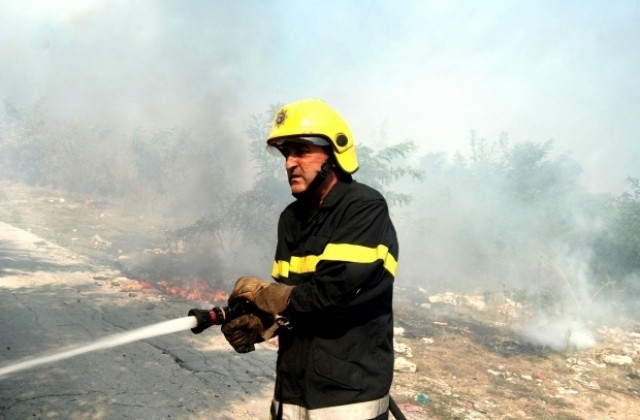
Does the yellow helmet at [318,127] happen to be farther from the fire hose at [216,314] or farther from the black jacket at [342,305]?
the fire hose at [216,314]

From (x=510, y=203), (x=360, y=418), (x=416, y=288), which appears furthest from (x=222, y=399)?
(x=510, y=203)

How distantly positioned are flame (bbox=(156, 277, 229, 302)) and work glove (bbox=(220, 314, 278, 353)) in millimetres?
6800

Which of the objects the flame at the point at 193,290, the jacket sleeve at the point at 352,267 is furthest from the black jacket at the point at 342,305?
the flame at the point at 193,290

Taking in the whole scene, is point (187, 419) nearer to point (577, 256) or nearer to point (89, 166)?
point (577, 256)

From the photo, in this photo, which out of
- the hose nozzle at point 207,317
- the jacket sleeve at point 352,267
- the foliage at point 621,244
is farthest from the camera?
the foliage at point 621,244

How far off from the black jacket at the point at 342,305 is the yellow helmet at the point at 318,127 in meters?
0.16

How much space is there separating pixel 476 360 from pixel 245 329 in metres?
6.64

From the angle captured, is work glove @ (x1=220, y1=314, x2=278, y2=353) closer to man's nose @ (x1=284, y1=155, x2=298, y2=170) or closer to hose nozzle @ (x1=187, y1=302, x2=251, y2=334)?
hose nozzle @ (x1=187, y1=302, x2=251, y2=334)

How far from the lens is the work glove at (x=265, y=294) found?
1.81 m

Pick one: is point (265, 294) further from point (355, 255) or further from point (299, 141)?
point (299, 141)

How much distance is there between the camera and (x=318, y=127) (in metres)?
1.91

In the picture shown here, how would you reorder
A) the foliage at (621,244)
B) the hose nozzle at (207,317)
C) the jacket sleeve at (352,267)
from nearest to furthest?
the jacket sleeve at (352,267), the hose nozzle at (207,317), the foliage at (621,244)

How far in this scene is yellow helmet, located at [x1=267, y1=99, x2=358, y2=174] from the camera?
192cm

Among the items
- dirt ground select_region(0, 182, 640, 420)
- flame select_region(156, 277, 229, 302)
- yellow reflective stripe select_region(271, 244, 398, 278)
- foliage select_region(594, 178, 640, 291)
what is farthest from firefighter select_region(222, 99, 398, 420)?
foliage select_region(594, 178, 640, 291)
